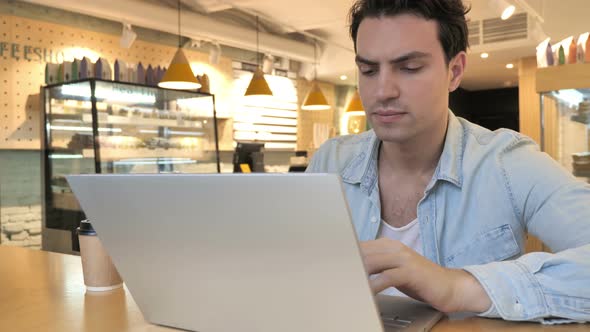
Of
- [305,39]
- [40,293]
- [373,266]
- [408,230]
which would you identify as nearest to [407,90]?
[408,230]

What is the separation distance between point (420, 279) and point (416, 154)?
0.64m

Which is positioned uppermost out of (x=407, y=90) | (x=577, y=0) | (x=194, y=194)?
(x=577, y=0)

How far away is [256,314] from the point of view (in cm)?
81

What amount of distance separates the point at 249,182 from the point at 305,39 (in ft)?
25.1

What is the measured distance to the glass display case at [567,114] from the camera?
2859mm

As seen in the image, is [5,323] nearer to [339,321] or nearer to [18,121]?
[339,321]

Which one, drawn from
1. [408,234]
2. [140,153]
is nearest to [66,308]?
[408,234]

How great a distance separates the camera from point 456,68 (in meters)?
1.48

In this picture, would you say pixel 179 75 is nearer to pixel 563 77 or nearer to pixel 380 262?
pixel 563 77

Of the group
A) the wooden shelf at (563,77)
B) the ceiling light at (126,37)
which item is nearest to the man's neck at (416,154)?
→ the wooden shelf at (563,77)

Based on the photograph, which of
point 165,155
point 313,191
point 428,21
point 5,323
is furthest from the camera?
point 165,155

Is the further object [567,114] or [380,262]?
[567,114]

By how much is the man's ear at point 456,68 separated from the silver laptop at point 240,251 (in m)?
0.72

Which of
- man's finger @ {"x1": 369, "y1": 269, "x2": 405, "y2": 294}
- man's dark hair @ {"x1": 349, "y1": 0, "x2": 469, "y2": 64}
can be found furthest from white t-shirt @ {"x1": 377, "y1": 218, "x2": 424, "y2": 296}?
man's finger @ {"x1": 369, "y1": 269, "x2": 405, "y2": 294}
